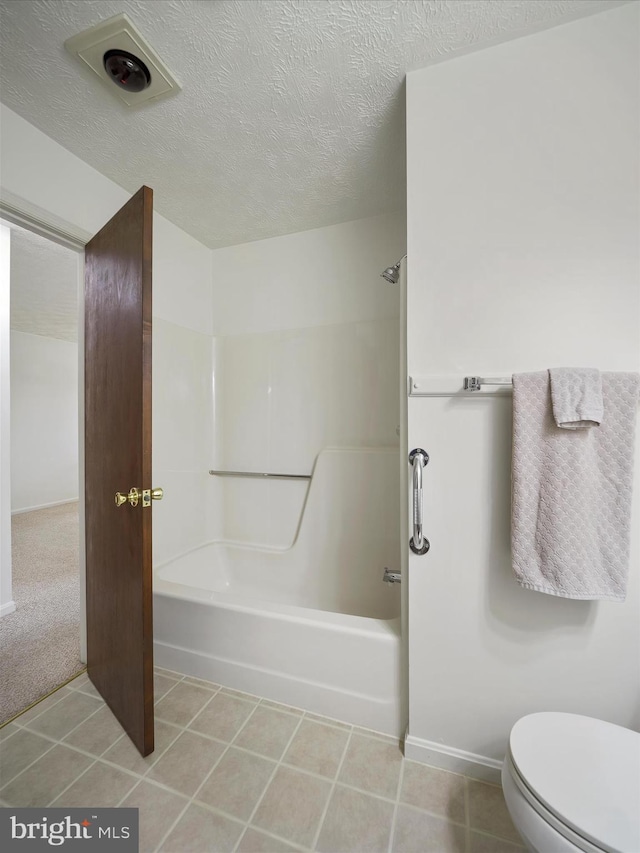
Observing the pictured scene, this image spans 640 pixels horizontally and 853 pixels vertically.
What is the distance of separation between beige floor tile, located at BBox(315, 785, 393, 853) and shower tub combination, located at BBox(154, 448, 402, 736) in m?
0.27

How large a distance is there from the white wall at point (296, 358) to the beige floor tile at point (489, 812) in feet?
4.56

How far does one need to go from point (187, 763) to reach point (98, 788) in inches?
10.4

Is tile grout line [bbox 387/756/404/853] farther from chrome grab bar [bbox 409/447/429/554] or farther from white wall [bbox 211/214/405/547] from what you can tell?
white wall [bbox 211/214/405/547]

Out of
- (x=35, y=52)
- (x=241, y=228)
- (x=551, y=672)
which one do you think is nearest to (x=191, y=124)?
(x=35, y=52)

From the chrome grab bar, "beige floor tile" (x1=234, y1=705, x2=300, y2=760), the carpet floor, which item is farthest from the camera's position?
the carpet floor

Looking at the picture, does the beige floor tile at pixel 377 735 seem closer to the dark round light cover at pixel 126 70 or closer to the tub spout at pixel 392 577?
the tub spout at pixel 392 577

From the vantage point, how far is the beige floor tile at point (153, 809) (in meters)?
1.02

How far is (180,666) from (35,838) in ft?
2.35

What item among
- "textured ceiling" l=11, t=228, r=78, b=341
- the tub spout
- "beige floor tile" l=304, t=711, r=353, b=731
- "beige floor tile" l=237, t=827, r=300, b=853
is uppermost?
"textured ceiling" l=11, t=228, r=78, b=341

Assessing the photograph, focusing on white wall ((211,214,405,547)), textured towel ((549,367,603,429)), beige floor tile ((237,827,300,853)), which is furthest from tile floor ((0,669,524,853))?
textured towel ((549,367,603,429))

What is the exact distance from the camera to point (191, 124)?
1.47 m

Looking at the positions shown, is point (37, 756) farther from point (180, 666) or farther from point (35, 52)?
point (35, 52)

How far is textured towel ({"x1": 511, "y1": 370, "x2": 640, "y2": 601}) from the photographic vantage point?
1021mm

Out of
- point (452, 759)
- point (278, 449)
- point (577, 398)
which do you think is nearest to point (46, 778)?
point (452, 759)
